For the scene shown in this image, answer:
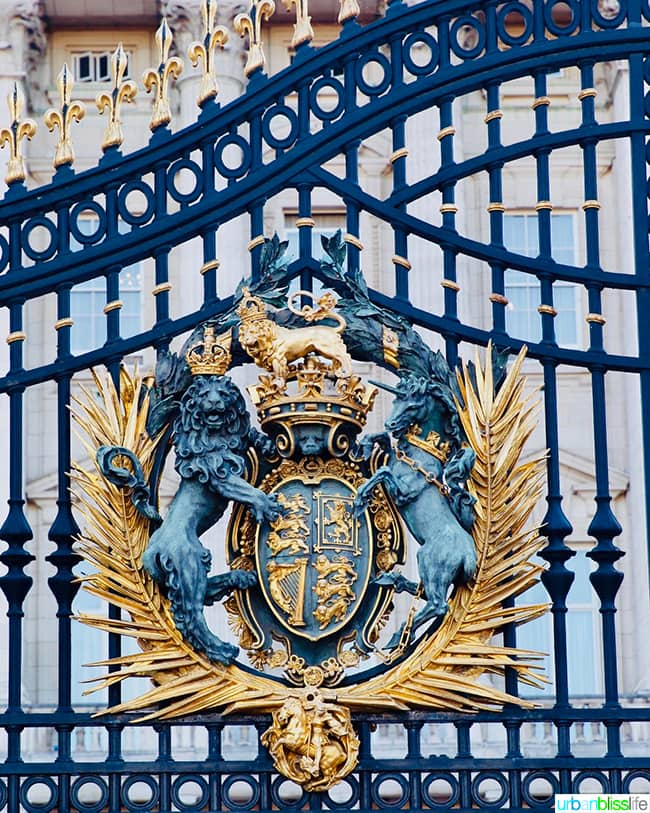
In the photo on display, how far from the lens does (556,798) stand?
12.1 m

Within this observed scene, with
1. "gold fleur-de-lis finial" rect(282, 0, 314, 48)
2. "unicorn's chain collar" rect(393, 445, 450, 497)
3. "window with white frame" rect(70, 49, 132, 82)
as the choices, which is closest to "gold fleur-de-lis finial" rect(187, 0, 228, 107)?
"gold fleur-de-lis finial" rect(282, 0, 314, 48)

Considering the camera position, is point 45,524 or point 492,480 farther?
point 45,524

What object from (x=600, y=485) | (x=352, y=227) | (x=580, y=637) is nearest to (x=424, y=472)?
(x=600, y=485)

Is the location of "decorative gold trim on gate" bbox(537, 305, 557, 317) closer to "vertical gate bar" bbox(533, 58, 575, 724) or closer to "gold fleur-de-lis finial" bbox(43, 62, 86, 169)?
"vertical gate bar" bbox(533, 58, 575, 724)

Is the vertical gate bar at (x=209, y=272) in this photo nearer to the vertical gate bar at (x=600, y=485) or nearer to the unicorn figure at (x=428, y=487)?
the unicorn figure at (x=428, y=487)

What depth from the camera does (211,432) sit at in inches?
484

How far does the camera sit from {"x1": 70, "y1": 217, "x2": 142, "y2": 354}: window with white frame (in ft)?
87.9

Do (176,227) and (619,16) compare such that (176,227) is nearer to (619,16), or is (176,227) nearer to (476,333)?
(476,333)

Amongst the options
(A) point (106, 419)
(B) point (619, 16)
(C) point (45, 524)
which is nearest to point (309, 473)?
(A) point (106, 419)

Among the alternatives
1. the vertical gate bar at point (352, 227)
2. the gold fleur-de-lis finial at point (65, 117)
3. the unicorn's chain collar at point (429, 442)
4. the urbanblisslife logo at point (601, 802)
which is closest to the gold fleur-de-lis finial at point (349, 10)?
the vertical gate bar at point (352, 227)

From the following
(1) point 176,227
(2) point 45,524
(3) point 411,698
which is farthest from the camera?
(2) point 45,524

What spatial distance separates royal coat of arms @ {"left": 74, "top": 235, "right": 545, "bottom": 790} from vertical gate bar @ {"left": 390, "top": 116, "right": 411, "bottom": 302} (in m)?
0.25

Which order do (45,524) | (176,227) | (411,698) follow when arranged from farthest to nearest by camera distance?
(45,524) < (176,227) < (411,698)

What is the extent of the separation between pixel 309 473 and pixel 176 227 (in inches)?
64.7
